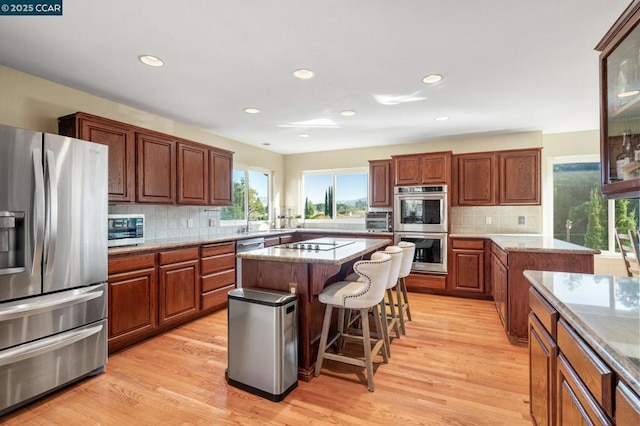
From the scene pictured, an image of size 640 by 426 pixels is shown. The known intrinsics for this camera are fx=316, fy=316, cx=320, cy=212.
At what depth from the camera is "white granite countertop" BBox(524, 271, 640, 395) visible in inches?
33.1

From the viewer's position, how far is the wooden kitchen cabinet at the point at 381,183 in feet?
17.6

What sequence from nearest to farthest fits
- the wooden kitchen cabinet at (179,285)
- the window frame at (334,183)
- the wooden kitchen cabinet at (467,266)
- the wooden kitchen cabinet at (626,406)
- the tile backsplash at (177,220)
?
the wooden kitchen cabinet at (626,406)
the wooden kitchen cabinet at (179,285)
the tile backsplash at (177,220)
the wooden kitchen cabinet at (467,266)
the window frame at (334,183)

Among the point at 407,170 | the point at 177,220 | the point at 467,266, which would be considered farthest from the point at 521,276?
the point at 177,220

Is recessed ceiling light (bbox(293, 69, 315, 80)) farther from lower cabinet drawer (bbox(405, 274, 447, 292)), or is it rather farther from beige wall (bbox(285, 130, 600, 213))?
lower cabinet drawer (bbox(405, 274, 447, 292))

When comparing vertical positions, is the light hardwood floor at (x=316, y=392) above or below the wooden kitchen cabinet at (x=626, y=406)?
below

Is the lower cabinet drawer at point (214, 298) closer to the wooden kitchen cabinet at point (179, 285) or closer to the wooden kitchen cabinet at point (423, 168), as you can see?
the wooden kitchen cabinet at point (179, 285)

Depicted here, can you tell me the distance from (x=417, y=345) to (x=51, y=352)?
2914mm

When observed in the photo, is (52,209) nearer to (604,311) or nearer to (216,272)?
→ (216,272)

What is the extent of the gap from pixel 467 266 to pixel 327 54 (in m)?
3.62

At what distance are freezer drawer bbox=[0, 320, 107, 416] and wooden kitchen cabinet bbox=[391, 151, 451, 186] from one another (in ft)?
13.9

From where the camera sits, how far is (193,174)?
400 cm

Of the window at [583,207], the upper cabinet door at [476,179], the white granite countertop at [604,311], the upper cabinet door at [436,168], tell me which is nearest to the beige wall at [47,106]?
the upper cabinet door at [436,168]

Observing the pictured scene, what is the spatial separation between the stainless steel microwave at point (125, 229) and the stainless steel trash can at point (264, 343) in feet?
4.94

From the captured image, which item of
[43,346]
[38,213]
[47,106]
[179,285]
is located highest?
[47,106]
